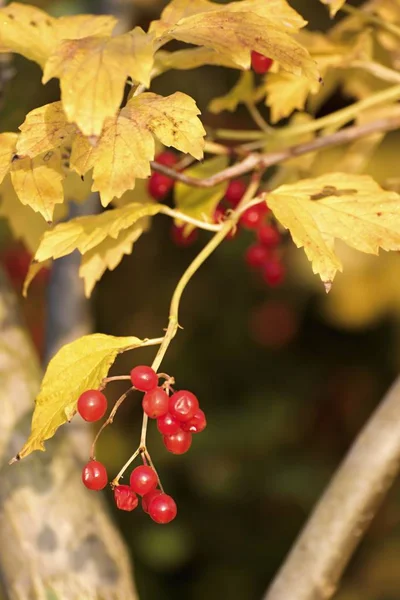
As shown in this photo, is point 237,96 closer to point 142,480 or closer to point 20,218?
point 20,218

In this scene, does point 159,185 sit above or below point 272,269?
above

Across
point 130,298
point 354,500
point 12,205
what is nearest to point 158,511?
point 354,500

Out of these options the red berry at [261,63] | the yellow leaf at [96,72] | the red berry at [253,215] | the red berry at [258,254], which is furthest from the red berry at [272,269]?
the yellow leaf at [96,72]

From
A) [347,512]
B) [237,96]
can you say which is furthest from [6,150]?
[347,512]

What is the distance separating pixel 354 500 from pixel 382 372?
2.77m

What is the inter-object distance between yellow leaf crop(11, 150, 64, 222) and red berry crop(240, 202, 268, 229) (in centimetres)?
46

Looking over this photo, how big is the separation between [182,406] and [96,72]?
39 centimetres

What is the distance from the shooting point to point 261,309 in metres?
3.92

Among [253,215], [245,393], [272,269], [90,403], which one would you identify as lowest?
[245,393]

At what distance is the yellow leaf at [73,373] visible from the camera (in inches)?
37.7

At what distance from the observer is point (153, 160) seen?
0.97 m

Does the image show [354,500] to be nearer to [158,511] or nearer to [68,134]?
[158,511]

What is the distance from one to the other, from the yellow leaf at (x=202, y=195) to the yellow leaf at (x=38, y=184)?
272 millimetres

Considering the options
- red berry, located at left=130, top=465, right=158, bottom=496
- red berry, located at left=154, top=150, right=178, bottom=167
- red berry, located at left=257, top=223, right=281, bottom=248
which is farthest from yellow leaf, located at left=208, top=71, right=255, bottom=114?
red berry, located at left=130, top=465, right=158, bottom=496
